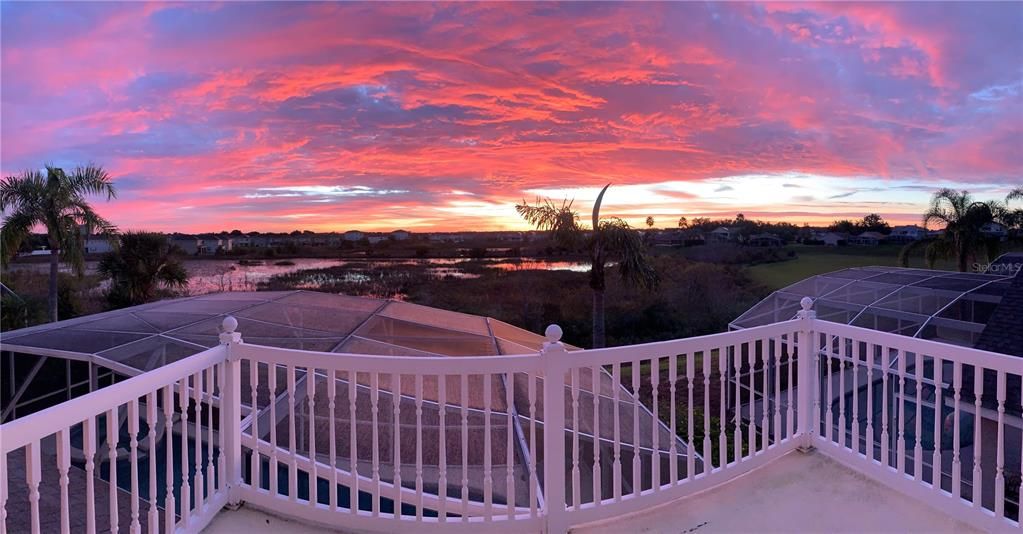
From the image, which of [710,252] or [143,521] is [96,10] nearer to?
[143,521]

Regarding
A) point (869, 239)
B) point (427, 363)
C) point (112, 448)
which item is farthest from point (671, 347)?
point (869, 239)

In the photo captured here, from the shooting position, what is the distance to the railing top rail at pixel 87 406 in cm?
178

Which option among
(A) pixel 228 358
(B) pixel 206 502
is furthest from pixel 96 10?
(B) pixel 206 502

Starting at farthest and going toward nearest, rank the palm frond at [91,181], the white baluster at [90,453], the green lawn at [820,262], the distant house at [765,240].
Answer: the distant house at [765,240]
the green lawn at [820,262]
the palm frond at [91,181]
the white baluster at [90,453]

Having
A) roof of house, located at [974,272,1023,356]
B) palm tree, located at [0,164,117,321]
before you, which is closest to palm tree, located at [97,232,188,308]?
palm tree, located at [0,164,117,321]

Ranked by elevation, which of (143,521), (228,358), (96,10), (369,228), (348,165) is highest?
(96,10)

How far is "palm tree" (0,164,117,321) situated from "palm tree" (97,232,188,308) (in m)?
1.89

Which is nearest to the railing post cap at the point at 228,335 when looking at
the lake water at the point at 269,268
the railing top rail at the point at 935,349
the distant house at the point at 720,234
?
the railing top rail at the point at 935,349

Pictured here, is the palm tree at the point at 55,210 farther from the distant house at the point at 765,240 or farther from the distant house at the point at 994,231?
the distant house at the point at 994,231

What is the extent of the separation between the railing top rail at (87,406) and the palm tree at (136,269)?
16.0m

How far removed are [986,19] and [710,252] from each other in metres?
14.5

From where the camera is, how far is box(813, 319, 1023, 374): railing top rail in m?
2.82

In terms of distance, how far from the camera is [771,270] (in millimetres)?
21359

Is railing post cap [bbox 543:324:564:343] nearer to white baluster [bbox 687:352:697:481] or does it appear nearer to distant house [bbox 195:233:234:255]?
white baluster [bbox 687:352:697:481]
